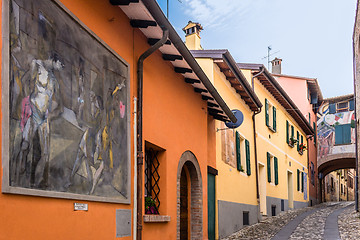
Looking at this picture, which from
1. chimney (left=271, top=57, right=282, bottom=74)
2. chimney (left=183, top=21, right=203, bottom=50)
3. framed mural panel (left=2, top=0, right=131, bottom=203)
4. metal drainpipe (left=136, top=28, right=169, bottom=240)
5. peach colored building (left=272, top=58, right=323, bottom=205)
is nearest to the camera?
framed mural panel (left=2, top=0, right=131, bottom=203)

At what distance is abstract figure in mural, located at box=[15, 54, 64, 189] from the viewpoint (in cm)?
434

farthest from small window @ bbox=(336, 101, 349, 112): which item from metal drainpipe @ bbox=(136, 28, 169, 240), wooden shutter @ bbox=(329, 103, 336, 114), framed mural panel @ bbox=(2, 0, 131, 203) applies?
framed mural panel @ bbox=(2, 0, 131, 203)

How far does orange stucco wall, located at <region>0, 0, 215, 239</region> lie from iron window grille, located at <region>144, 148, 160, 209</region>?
108 mm

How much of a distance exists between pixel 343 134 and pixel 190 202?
78.4 feet

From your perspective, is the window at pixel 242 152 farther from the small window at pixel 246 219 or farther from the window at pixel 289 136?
the window at pixel 289 136

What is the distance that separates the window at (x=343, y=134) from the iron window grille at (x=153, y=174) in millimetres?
25823

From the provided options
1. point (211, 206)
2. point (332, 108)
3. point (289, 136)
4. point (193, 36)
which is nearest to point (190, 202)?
point (211, 206)

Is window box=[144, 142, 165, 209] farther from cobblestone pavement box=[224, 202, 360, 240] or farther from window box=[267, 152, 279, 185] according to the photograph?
window box=[267, 152, 279, 185]

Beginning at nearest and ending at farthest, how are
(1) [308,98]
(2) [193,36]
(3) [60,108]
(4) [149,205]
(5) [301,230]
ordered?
(3) [60,108]
(4) [149,205]
(5) [301,230]
(2) [193,36]
(1) [308,98]

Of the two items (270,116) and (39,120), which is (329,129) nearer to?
(270,116)

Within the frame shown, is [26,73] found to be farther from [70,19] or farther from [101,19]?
[101,19]

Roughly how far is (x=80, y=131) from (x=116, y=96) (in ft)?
3.91

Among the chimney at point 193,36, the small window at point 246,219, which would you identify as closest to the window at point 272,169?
the small window at point 246,219

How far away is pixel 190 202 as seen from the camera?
1043 centimetres
